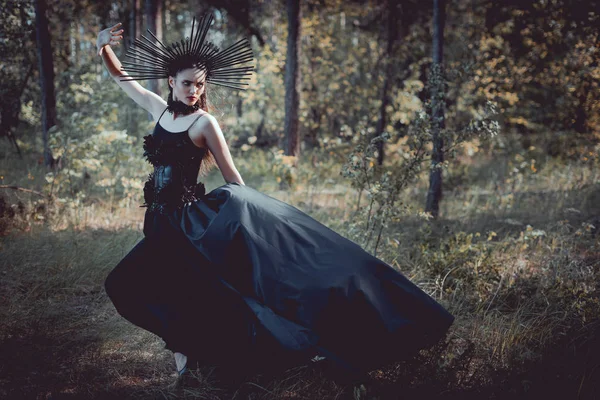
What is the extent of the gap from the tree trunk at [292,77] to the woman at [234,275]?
583 centimetres

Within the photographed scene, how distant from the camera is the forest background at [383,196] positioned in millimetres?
3020

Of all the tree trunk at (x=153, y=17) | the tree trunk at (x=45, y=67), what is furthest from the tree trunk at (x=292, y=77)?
the tree trunk at (x=45, y=67)

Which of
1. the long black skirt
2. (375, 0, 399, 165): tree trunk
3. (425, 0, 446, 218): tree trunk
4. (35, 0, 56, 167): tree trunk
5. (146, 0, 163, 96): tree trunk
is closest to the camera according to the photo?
the long black skirt

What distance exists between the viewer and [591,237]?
5.68 meters

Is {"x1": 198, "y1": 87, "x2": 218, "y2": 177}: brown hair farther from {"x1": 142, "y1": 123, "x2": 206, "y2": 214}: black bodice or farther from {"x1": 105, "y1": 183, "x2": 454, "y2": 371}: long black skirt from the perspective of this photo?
{"x1": 105, "y1": 183, "x2": 454, "y2": 371}: long black skirt

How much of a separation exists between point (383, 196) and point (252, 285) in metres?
2.81

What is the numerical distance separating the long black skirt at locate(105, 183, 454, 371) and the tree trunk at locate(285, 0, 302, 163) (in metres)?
6.19

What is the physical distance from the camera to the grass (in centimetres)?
285

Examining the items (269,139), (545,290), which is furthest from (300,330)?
(269,139)

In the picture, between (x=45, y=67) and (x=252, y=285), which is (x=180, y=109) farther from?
(x=45, y=67)

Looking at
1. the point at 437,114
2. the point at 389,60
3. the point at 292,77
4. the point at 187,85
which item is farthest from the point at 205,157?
the point at 389,60

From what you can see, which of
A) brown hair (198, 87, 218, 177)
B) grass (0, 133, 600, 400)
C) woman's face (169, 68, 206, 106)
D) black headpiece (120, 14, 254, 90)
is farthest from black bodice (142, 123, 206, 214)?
grass (0, 133, 600, 400)

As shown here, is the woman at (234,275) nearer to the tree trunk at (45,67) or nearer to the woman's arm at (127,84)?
the woman's arm at (127,84)

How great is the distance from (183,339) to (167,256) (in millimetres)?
542
